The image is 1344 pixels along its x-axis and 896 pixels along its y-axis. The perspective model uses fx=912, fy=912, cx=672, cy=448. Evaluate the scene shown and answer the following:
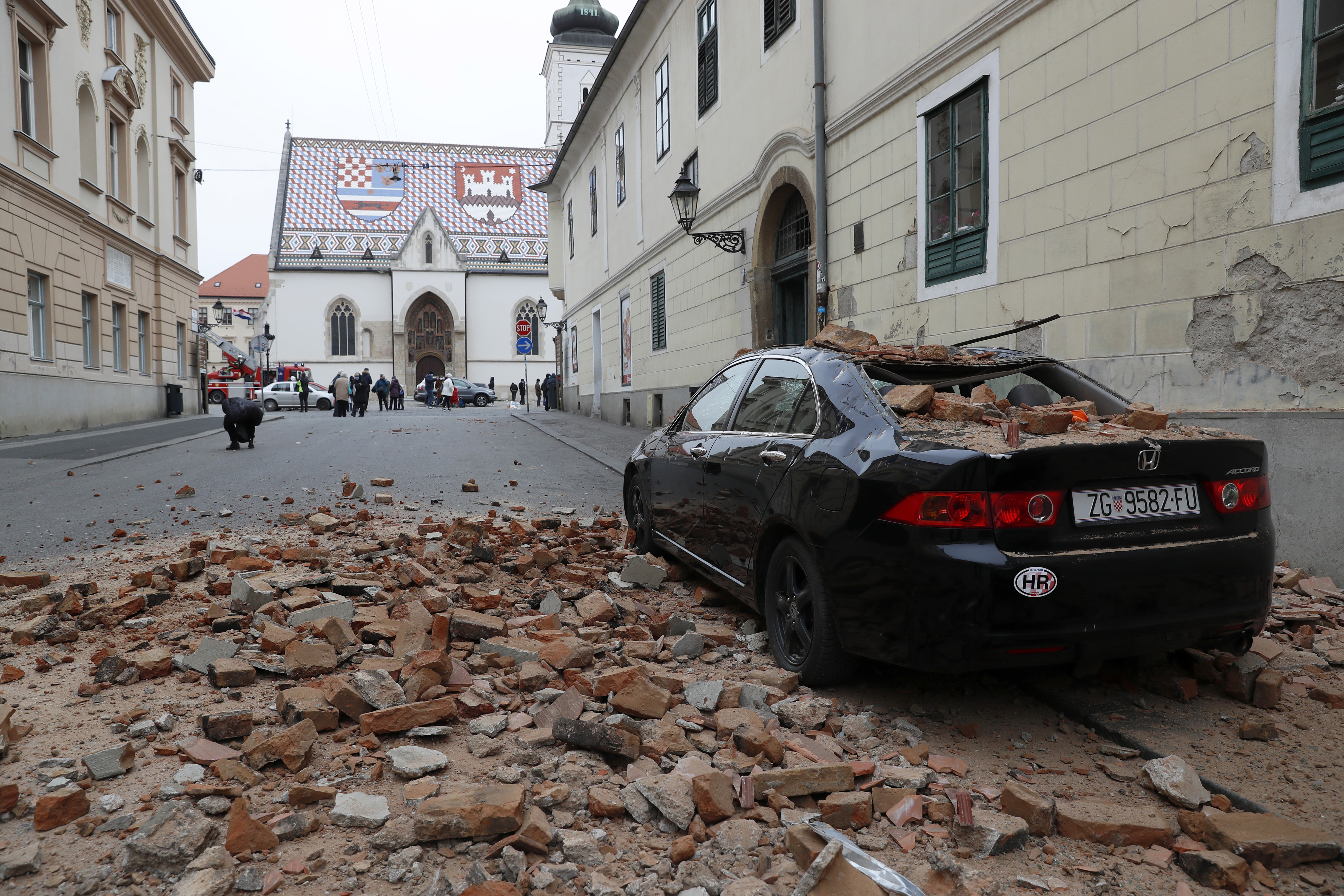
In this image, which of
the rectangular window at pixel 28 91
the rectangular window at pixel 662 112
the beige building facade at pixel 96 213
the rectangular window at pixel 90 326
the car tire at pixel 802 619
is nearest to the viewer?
the car tire at pixel 802 619

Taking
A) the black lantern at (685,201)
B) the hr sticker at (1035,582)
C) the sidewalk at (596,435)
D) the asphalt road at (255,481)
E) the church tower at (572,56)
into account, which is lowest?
the asphalt road at (255,481)

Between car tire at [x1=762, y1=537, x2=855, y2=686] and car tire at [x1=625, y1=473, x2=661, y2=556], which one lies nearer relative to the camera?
car tire at [x1=762, y1=537, x2=855, y2=686]

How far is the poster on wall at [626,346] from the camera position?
2355 cm

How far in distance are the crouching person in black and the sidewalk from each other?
5.54 meters

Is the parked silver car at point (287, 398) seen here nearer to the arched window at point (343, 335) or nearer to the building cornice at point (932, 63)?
Result: the arched window at point (343, 335)

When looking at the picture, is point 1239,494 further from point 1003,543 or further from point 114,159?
point 114,159

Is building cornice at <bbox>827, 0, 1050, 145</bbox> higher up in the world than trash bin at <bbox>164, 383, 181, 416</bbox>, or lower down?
higher up

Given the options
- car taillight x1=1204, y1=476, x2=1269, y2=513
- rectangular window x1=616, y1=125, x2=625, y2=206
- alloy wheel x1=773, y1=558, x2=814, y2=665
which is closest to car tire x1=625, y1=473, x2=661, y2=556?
alloy wheel x1=773, y1=558, x2=814, y2=665

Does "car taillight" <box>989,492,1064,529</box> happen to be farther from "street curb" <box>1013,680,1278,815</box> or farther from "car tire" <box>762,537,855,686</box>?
"street curb" <box>1013,680,1278,815</box>

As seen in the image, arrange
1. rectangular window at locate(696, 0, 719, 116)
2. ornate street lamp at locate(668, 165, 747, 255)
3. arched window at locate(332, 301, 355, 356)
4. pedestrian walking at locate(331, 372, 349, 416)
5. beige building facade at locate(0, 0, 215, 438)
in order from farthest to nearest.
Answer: arched window at locate(332, 301, 355, 356) < pedestrian walking at locate(331, 372, 349, 416) < beige building facade at locate(0, 0, 215, 438) < rectangular window at locate(696, 0, 719, 116) < ornate street lamp at locate(668, 165, 747, 255)

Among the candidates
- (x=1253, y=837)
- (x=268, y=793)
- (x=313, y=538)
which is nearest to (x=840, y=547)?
(x=1253, y=837)

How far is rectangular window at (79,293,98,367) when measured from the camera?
24.1 meters

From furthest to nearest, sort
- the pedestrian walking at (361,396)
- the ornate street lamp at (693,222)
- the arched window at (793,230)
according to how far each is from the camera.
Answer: the pedestrian walking at (361,396), the ornate street lamp at (693,222), the arched window at (793,230)

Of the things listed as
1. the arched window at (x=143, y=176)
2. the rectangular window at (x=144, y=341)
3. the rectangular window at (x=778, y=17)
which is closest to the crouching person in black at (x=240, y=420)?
the rectangular window at (x=778, y=17)
